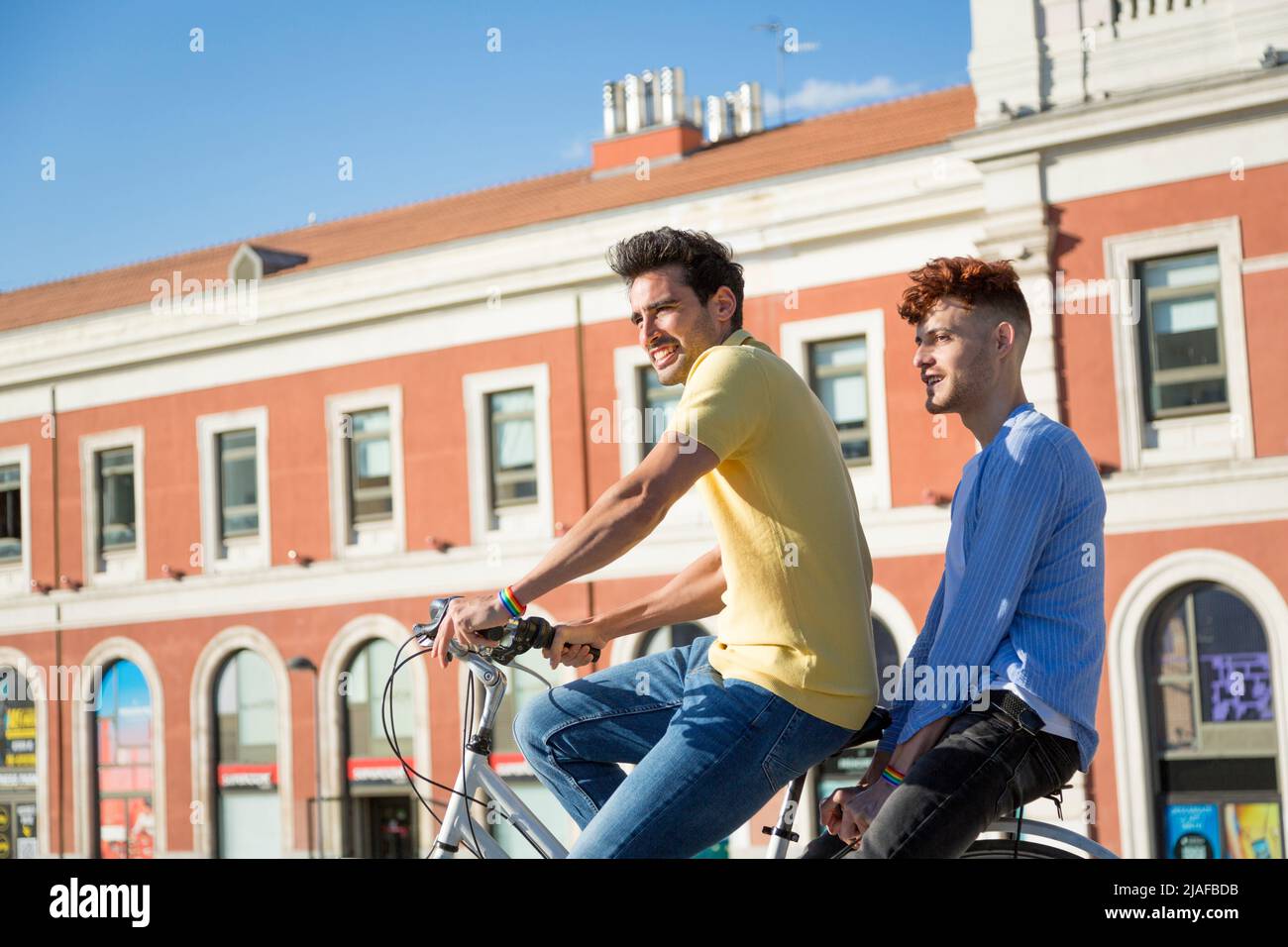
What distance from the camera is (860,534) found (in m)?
2.87

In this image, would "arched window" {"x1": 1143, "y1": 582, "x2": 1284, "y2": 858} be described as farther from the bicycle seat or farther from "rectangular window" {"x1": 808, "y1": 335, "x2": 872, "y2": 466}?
the bicycle seat

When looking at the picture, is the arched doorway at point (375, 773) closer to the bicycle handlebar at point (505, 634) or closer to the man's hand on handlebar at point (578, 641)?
the man's hand on handlebar at point (578, 641)

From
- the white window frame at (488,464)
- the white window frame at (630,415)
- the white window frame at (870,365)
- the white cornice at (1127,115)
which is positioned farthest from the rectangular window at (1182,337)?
the white window frame at (488,464)

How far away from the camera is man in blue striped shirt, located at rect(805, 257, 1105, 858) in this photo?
2.52m

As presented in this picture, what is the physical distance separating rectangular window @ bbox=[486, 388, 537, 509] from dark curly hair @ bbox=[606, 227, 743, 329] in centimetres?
1619

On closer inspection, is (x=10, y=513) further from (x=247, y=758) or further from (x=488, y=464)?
(x=488, y=464)

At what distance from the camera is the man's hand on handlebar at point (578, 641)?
2.93 metres

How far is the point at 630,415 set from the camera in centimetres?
1823

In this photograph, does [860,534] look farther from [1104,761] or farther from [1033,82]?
[1033,82]

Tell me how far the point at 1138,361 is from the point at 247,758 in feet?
37.9

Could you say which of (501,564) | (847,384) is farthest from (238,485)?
(847,384)

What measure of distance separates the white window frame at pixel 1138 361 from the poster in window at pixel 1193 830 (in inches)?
120
